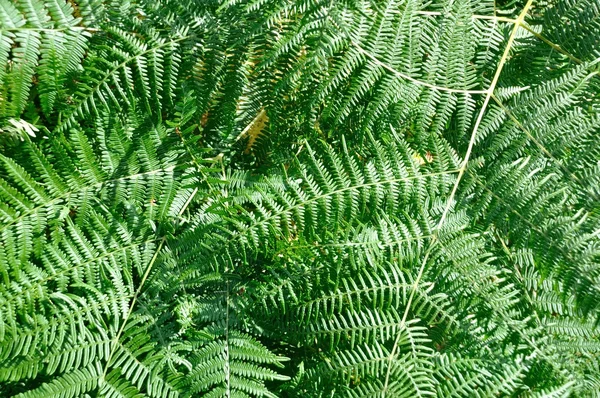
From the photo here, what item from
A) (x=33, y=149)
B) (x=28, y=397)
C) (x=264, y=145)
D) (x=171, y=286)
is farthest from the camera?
(x=264, y=145)

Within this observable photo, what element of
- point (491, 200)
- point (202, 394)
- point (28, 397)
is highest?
point (491, 200)

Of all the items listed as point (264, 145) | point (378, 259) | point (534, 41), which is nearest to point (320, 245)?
point (378, 259)

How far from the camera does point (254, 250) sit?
1.75 meters

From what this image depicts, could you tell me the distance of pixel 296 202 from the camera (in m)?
1.79

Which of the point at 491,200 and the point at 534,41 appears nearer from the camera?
the point at 491,200

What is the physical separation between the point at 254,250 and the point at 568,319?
1.04m

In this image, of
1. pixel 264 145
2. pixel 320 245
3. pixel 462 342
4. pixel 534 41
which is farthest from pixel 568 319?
pixel 264 145

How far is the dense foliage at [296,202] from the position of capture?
1.57m

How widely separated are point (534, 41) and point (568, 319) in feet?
3.29

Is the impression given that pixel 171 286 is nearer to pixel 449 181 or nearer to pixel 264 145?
pixel 264 145

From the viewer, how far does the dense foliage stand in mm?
1565

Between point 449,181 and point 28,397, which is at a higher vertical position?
point 449,181

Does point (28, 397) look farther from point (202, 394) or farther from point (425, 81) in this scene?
point (425, 81)

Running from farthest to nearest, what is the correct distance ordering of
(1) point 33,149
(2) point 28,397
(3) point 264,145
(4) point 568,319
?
(3) point 264,145, (4) point 568,319, (1) point 33,149, (2) point 28,397
